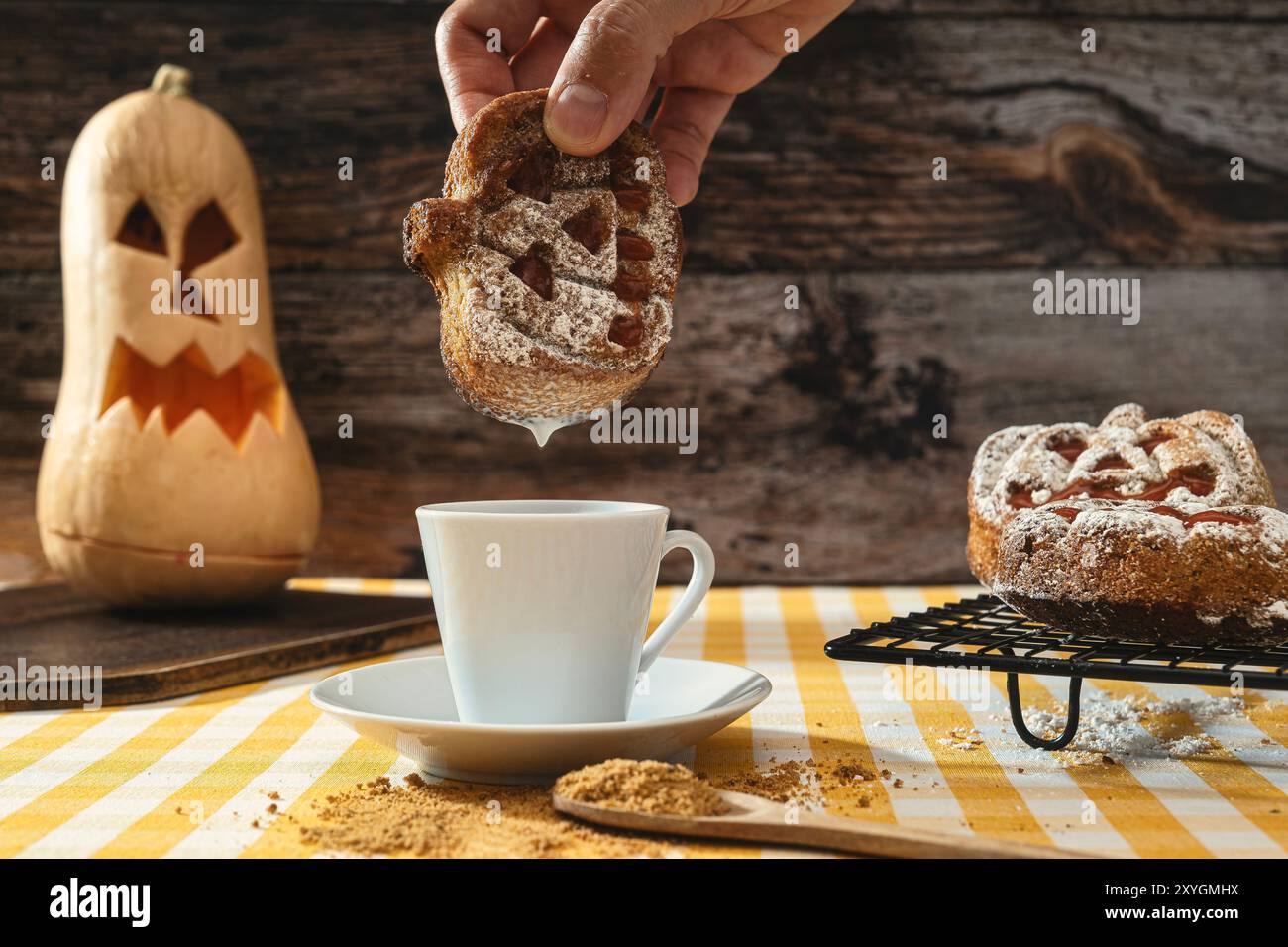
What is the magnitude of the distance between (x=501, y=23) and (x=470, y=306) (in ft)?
1.60

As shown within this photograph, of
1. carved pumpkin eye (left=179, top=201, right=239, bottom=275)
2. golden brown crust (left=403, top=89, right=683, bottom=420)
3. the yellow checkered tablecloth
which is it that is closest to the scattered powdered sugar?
the yellow checkered tablecloth

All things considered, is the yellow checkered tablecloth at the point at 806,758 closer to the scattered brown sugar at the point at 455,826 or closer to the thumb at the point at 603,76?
the scattered brown sugar at the point at 455,826

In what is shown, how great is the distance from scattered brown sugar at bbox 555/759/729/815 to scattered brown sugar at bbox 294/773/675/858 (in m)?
0.02

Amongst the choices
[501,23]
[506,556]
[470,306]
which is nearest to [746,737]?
[506,556]

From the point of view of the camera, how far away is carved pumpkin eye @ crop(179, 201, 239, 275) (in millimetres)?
1583

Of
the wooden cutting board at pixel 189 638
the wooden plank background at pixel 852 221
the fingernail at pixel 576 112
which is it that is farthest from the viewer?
the wooden plank background at pixel 852 221

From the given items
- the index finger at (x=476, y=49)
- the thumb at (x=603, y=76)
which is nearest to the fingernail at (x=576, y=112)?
the thumb at (x=603, y=76)

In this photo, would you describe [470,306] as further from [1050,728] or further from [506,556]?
[1050,728]

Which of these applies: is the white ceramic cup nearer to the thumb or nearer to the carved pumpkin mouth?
the thumb

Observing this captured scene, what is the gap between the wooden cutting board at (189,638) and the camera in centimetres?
108

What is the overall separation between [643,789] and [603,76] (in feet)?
1.87

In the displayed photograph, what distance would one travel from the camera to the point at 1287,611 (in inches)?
34.8

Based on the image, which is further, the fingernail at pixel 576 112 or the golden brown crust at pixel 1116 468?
the golden brown crust at pixel 1116 468

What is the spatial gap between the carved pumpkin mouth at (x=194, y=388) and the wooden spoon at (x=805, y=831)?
3.26ft
